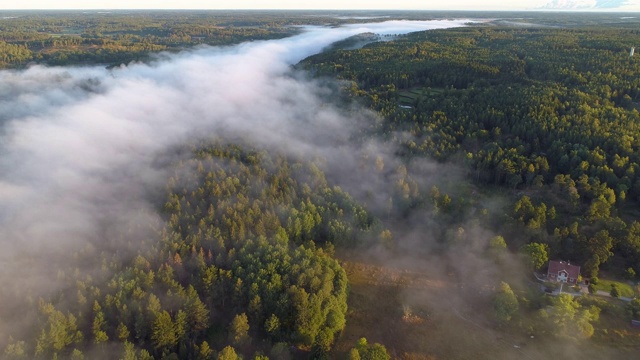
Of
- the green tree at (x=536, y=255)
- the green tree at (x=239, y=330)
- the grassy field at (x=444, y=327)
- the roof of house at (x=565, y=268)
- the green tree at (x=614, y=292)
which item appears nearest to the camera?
the green tree at (x=239, y=330)

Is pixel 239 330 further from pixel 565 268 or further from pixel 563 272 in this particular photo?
pixel 565 268

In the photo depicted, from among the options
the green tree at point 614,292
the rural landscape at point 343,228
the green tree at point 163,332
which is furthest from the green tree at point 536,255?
the green tree at point 163,332

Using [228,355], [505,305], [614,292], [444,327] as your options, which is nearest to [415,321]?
[444,327]

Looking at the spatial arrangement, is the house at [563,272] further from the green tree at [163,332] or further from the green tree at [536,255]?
the green tree at [163,332]

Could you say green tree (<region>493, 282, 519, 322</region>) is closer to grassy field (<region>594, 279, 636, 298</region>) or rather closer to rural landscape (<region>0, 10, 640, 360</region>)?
rural landscape (<region>0, 10, 640, 360</region>)

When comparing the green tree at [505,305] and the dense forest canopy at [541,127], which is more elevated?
the dense forest canopy at [541,127]

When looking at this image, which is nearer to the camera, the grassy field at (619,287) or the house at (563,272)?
the grassy field at (619,287)

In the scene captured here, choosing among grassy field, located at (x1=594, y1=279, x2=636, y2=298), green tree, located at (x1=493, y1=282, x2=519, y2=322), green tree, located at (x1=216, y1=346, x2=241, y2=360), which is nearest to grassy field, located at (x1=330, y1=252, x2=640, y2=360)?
green tree, located at (x1=493, y1=282, x2=519, y2=322)
